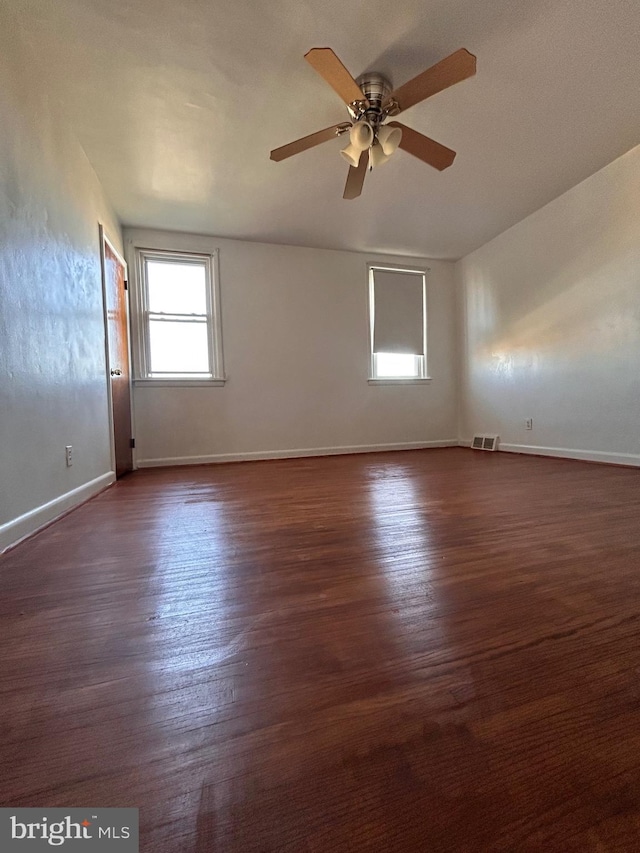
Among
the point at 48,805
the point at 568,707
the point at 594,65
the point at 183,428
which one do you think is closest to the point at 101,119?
the point at 183,428

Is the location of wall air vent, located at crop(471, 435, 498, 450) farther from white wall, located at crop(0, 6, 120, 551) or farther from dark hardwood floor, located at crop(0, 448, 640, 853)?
white wall, located at crop(0, 6, 120, 551)

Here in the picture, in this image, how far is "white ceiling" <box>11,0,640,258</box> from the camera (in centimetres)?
171

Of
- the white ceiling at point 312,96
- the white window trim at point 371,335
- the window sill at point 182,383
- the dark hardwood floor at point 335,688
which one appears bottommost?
the dark hardwood floor at point 335,688

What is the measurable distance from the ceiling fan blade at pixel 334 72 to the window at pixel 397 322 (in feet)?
8.27

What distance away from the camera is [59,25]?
66.4 inches

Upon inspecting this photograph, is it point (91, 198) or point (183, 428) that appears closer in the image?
point (91, 198)

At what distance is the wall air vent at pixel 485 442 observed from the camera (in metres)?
4.17

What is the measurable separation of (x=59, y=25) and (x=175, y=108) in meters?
0.62

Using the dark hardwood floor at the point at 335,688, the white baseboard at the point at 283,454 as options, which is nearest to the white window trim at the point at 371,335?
the white baseboard at the point at 283,454

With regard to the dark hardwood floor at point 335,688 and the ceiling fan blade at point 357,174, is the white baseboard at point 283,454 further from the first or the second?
the ceiling fan blade at point 357,174

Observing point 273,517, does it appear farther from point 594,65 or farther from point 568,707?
point 594,65

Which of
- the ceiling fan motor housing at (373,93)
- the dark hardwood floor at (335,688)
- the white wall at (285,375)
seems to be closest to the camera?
the dark hardwood floor at (335,688)

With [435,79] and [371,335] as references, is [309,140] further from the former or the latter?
[371,335]

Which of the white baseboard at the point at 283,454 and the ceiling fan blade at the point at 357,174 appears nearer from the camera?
the ceiling fan blade at the point at 357,174
